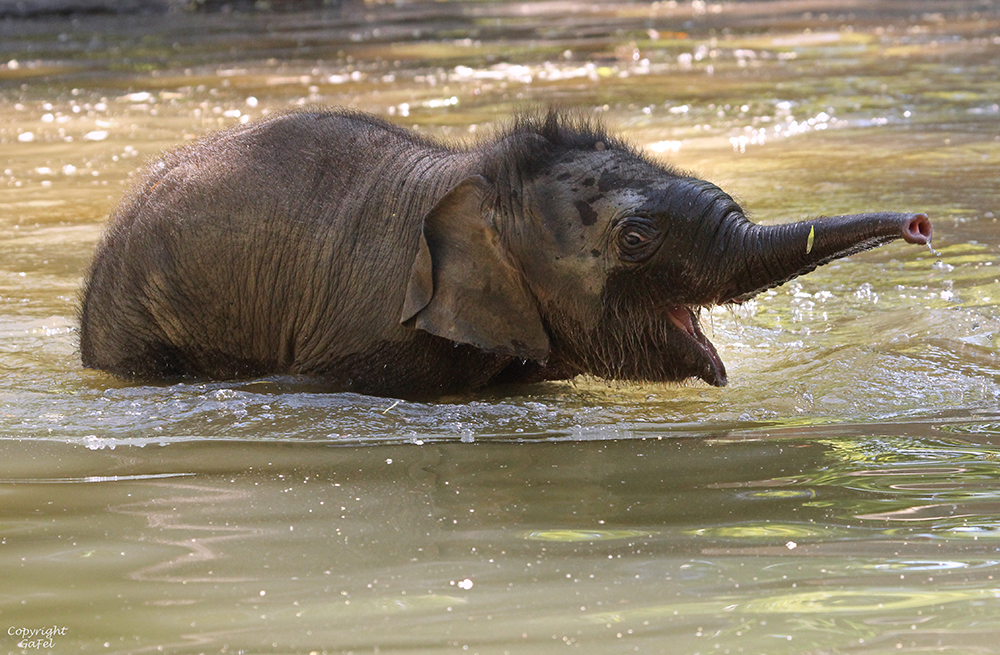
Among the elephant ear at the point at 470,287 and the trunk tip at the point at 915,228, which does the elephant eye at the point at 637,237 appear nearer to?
the elephant ear at the point at 470,287

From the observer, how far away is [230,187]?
6.55 metres

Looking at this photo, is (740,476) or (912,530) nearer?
(912,530)

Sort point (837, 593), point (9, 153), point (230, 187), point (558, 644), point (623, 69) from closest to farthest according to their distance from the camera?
point (558, 644) < point (837, 593) < point (230, 187) < point (9, 153) < point (623, 69)

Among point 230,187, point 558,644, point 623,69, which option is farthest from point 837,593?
point 623,69

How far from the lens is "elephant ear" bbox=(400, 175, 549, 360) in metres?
5.93

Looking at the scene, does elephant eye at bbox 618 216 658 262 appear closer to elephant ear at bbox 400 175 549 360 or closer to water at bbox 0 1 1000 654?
elephant ear at bbox 400 175 549 360

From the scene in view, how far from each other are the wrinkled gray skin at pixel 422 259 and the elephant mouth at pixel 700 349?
0.4 inches

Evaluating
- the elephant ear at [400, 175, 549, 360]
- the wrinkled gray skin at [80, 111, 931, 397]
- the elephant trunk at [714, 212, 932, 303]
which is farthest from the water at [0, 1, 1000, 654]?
the elephant trunk at [714, 212, 932, 303]

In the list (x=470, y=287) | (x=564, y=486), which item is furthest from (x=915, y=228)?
(x=470, y=287)

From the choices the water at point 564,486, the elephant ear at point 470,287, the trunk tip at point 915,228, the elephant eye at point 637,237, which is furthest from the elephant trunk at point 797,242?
the elephant ear at point 470,287

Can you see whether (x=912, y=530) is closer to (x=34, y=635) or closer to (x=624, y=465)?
(x=624, y=465)

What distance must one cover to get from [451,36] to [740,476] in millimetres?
24292

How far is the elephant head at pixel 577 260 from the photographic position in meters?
5.70

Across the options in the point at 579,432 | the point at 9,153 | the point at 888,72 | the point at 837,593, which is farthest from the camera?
the point at 888,72
